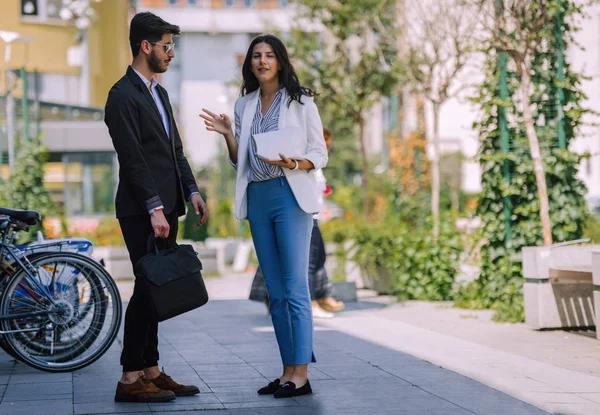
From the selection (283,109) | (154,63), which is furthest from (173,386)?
(154,63)

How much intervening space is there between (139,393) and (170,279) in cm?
63

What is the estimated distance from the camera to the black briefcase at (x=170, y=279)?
5.67 meters

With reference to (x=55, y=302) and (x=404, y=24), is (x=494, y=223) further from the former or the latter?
(x=404, y=24)

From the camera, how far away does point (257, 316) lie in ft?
35.5

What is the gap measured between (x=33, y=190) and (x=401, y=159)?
796 centimetres

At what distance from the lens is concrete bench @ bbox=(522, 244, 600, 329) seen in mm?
9016

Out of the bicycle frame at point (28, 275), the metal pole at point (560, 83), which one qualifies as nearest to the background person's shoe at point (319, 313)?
the metal pole at point (560, 83)

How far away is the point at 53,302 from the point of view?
22.7ft

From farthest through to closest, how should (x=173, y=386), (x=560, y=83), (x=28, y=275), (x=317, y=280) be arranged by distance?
(x=317, y=280) → (x=560, y=83) → (x=28, y=275) → (x=173, y=386)

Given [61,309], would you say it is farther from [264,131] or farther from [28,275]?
[264,131]

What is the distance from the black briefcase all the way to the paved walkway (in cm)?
51

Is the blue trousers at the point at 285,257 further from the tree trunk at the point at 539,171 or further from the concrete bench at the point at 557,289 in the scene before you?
the tree trunk at the point at 539,171

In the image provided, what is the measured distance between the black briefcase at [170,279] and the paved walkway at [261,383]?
51 centimetres

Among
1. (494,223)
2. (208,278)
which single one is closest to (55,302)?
(494,223)
